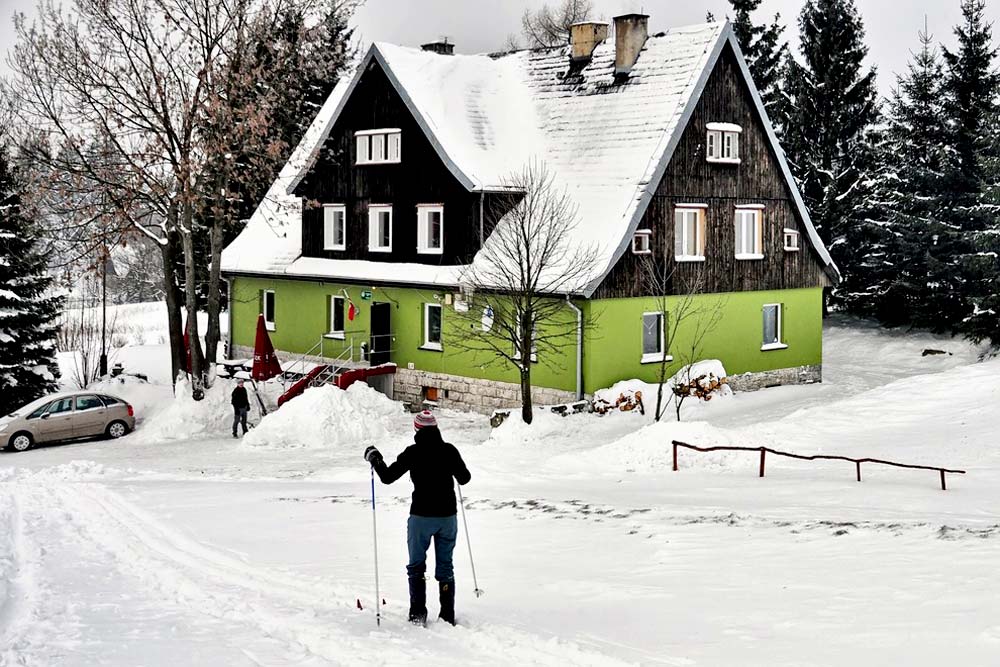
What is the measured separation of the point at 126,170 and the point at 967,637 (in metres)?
25.5

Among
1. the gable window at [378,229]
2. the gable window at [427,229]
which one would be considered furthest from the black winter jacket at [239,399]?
the gable window at [378,229]

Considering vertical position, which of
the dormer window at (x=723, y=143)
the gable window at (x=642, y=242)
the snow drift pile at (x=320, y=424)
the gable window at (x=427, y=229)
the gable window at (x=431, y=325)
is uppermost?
the dormer window at (x=723, y=143)

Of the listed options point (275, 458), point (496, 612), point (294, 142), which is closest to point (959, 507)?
point (496, 612)

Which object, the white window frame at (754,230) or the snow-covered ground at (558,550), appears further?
the white window frame at (754,230)

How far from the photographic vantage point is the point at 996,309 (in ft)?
117

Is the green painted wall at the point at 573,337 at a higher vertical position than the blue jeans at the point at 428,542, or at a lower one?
higher

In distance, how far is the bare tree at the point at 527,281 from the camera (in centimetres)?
2572

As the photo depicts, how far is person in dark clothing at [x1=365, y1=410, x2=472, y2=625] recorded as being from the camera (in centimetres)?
962

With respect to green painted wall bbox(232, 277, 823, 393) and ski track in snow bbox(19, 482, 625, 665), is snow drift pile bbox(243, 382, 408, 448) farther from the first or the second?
ski track in snow bbox(19, 482, 625, 665)

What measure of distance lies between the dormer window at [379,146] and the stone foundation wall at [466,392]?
20.4ft

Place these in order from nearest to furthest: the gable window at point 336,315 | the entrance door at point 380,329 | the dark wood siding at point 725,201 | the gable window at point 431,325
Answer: the dark wood siding at point 725,201 → the gable window at point 431,325 → the entrance door at point 380,329 → the gable window at point 336,315

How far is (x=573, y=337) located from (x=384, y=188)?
8605 millimetres

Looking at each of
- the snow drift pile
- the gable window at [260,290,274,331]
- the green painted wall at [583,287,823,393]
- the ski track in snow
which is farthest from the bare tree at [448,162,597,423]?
the ski track in snow

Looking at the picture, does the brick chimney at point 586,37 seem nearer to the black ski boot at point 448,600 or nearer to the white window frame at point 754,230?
the white window frame at point 754,230
